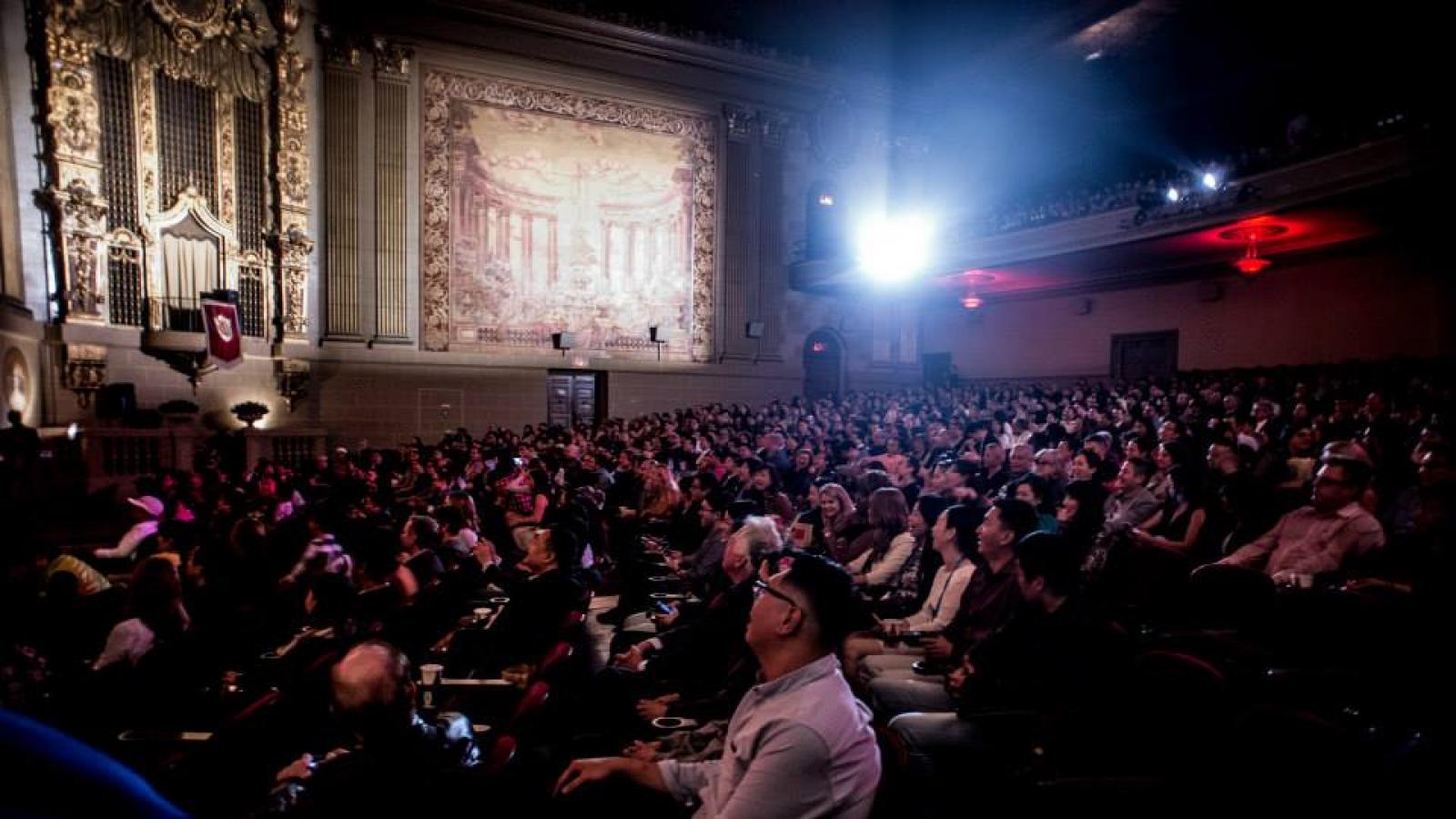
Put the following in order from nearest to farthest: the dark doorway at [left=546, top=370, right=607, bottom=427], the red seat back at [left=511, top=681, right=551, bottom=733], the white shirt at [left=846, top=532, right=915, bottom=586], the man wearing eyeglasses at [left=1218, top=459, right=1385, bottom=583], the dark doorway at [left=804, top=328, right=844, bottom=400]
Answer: the red seat back at [left=511, top=681, right=551, bottom=733] < the man wearing eyeglasses at [left=1218, top=459, right=1385, bottom=583] < the white shirt at [left=846, top=532, right=915, bottom=586] < the dark doorway at [left=546, top=370, right=607, bottom=427] < the dark doorway at [left=804, top=328, right=844, bottom=400]

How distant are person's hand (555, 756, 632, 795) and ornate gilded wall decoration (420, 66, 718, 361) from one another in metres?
14.3

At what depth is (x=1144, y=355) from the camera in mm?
16062

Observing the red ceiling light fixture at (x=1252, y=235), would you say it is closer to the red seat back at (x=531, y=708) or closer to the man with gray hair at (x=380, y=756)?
the red seat back at (x=531, y=708)

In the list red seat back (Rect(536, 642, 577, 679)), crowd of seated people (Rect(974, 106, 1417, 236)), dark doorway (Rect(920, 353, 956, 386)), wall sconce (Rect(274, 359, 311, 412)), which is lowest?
red seat back (Rect(536, 642, 577, 679))

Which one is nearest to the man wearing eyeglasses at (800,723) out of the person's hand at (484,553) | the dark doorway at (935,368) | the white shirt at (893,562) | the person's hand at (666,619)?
the person's hand at (666,619)

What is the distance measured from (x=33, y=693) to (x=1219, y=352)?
16.9 meters

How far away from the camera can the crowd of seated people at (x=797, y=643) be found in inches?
70.9

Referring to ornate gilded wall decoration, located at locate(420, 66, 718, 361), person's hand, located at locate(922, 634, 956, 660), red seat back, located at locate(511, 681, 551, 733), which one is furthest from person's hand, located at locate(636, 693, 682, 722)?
A: ornate gilded wall decoration, located at locate(420, 66, 718, 361)

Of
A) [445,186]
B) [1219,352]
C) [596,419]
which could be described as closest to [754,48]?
[445,186]

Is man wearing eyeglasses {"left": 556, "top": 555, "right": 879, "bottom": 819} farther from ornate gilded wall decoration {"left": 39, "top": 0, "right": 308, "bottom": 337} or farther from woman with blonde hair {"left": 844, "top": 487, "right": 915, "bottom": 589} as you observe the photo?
ornate gilded wall decoration {"left": 39, "top": 0, "right": 308, "bottom": 337}

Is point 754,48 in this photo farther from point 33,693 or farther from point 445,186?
point 33,693

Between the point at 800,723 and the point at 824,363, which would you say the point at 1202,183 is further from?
the point at 800,723

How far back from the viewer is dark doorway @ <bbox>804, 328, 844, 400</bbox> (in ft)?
62.4

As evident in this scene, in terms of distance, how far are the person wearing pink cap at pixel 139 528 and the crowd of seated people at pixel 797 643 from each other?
45 millimetres
